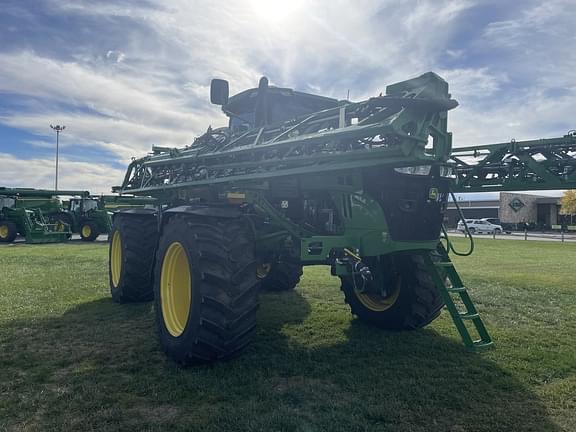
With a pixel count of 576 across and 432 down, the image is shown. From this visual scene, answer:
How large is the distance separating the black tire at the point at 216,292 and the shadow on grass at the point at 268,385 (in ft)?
0.80

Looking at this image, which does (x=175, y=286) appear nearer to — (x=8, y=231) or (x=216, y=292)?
(x=216, y=292)

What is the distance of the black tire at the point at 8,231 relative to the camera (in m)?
21.0

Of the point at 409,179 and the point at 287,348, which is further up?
the point at 409,179

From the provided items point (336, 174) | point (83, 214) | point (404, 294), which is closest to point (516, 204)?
point (83, 214)

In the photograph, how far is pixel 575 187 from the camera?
16.0 ft

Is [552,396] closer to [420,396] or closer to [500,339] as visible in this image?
[420,396]

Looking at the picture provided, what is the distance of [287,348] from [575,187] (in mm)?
3510

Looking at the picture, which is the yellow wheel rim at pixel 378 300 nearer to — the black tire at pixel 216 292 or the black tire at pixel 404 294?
the black tire at pixel 404 294

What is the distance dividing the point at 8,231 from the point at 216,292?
818 inches

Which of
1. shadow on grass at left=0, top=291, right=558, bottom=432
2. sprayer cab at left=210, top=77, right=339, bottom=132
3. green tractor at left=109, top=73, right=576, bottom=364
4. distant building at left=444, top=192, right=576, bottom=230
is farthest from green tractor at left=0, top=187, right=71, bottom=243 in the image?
distant building at left=444, top=192, right=576, bottom=230

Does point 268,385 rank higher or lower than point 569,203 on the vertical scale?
lower

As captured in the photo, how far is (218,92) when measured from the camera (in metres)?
5.98

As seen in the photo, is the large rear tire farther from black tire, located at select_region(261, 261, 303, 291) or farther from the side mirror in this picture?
the side mirror

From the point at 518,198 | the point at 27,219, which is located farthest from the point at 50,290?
the point at 518,198
